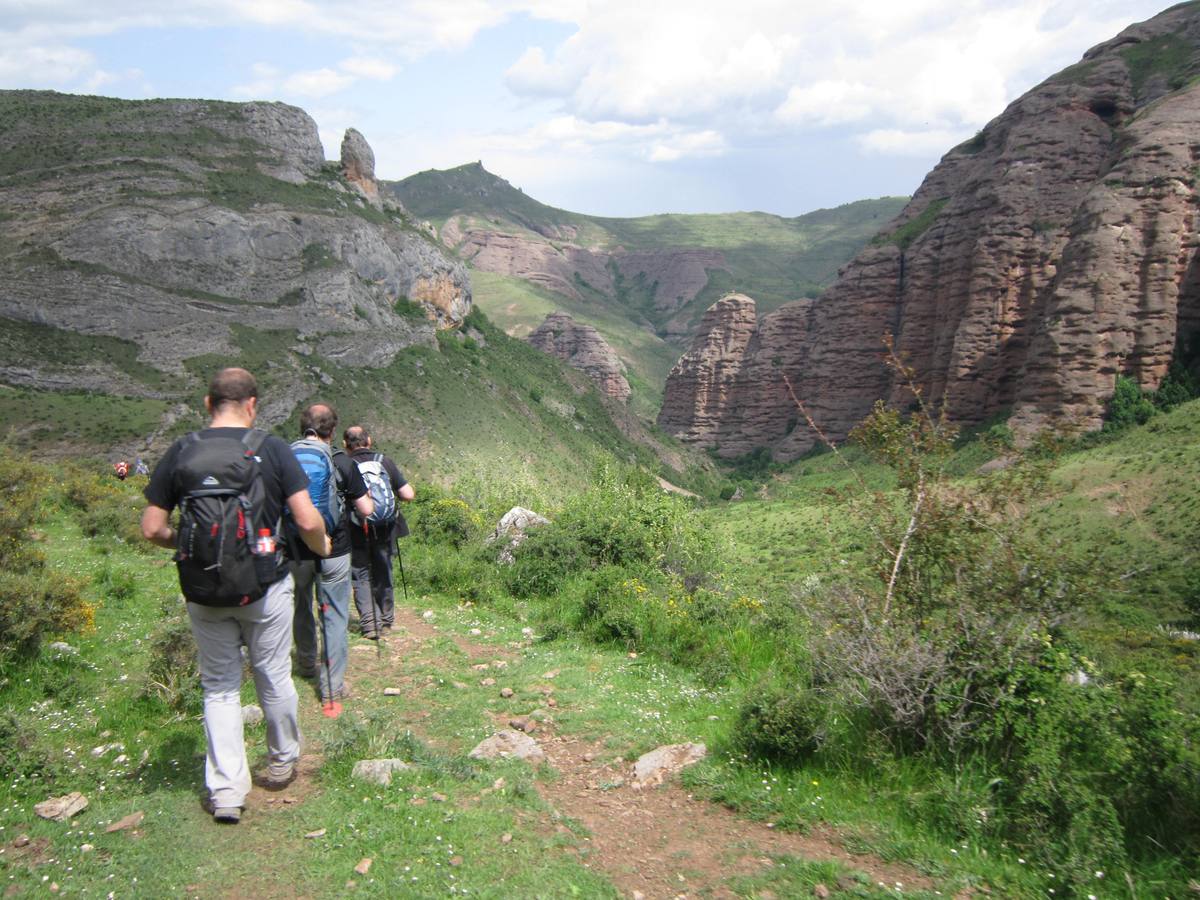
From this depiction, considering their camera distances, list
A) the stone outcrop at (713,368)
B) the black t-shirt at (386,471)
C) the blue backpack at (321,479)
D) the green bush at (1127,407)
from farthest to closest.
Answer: the stone outcrop at (713,368) → the green bush at (1127,407) → the black t-shirt at (386,471) → the blue backpack at (321,479)

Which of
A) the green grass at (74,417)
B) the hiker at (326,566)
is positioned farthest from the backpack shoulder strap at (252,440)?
the green grass at (74,417)

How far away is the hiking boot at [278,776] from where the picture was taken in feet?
13.6

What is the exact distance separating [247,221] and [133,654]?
61.4 metres

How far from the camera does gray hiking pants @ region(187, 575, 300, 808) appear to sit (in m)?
3.83

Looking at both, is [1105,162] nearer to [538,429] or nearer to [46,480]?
[538,429]

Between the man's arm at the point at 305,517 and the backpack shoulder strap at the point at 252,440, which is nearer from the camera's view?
the backpack shoulder strap at the point at 252,440

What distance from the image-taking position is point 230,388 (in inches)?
156

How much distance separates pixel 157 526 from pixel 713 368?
91019 mm

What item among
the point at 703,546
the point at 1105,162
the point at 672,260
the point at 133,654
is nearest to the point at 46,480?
the point at 133,654

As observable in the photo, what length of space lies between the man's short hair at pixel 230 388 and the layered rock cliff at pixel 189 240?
48.0m

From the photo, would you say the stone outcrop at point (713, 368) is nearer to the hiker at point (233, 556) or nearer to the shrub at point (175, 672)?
the shrub at point (175, 672)

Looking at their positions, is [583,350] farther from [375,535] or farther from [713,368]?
[375,535]

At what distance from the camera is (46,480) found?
13562 mm

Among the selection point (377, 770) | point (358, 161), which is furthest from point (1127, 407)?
point (358, 161)
